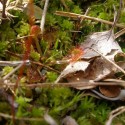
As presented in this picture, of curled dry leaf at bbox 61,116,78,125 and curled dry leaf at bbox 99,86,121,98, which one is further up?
curled dry leaf at bbox 99,86,121,98

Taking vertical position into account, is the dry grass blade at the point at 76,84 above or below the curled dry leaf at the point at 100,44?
below

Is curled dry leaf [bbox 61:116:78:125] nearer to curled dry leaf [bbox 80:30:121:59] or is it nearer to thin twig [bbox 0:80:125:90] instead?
thin twig [bbox 0:80:125:90]

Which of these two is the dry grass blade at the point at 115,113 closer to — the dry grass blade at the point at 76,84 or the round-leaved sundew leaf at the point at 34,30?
the dry grass blade at the point at 76,84

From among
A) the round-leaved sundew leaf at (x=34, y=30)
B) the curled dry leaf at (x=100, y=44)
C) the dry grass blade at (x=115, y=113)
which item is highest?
the round-leaved sundew leaf at (x=34, y=30)

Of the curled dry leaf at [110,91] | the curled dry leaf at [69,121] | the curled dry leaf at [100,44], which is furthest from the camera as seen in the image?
the curled dry leaf at [100,44]

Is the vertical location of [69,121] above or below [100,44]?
below

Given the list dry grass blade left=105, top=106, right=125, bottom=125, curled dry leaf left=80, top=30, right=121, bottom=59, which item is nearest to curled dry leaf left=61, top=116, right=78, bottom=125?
dry grass blade left=105, top=106, right=125, bottom=125

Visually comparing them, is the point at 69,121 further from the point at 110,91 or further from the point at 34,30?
the point at 34,30

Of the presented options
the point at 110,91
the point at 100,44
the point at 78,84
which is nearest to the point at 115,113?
the point at 110,91

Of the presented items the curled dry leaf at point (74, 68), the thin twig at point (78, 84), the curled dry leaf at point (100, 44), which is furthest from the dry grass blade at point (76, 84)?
the curled dry leaf at point (100, 44)

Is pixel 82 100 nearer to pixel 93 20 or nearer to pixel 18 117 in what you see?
pixel 18 117

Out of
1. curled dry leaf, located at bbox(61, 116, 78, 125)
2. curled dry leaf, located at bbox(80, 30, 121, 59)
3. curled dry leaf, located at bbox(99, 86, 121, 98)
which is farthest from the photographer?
curled dry leaf, located at bbox(80, 30, 121, 59)
